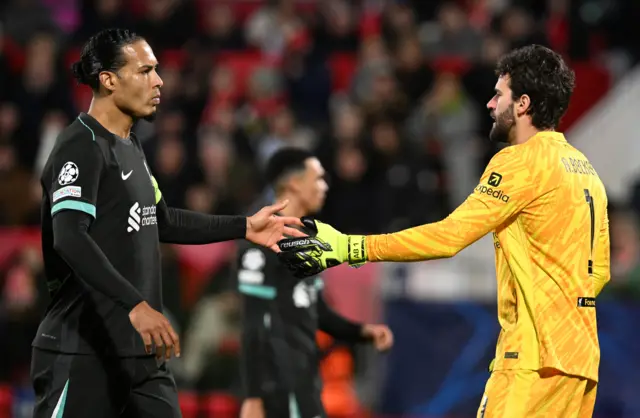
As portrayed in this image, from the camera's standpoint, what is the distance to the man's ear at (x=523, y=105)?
5.06 m

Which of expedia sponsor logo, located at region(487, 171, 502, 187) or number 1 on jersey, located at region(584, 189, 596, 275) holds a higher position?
expedia sponsor logo, located at region(487, 171, 502, 187)

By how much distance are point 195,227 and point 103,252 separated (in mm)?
674

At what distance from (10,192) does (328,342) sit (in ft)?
12.1

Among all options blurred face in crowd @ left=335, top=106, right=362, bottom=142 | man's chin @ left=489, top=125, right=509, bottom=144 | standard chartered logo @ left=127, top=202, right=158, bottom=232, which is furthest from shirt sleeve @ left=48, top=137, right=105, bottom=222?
blurred face in crowd @ left=335, top=106, right=362, bottom=142

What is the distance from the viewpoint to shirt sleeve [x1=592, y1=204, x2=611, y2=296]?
17.1 ft

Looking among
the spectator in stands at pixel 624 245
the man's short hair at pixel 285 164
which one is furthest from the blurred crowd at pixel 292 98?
the man's short hair at pixel 285 164

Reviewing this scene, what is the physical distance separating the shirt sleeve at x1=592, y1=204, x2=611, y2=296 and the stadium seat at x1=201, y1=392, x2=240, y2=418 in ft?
16.0

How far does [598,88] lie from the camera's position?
1425 centimetres

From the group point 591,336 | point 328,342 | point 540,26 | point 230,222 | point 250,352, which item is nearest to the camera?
point 591,336

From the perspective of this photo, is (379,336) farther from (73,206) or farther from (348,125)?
(348,125)

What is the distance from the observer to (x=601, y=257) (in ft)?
17.4

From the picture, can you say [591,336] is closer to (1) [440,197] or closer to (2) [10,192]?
(1) [440,197]

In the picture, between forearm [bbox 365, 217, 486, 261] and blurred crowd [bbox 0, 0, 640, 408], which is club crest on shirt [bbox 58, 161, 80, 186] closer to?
forearm [bbox 365, 217, 486, 261]

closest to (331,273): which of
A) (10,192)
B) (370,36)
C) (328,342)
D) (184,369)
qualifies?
(328,342)
